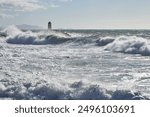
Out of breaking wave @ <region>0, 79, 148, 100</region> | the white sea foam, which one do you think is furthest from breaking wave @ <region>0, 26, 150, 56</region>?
breaking wave @ <region>0, 79, 148, 100</region>

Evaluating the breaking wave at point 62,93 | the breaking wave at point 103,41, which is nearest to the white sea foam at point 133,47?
the breaking wave at point 103,41

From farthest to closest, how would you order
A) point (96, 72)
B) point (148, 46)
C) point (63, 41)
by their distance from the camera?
point (63, 41) < point (148, 46) < point (96, 72)

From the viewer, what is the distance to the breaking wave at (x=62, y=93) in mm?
11453

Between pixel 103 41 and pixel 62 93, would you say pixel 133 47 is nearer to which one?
pixel 103 41

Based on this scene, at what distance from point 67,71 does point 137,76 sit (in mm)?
3048

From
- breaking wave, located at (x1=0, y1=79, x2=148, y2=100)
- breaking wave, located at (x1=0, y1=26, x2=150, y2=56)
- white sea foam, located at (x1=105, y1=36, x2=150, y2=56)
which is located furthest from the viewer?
breaking wave, located at (x1=0, y1=26, x2=150, y2=56)

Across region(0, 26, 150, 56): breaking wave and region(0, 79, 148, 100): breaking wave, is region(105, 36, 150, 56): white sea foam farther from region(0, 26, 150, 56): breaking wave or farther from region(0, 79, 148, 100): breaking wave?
region(0, 79, 148, 100): breaking wave

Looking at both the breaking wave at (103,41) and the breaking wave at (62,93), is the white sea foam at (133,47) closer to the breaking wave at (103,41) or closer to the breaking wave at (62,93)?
the breaking wave at (103,41)

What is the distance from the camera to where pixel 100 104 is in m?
8.75

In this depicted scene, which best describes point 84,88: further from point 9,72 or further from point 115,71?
point 115,71

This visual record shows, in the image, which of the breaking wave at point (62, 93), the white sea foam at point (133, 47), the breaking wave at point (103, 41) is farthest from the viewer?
the breaking wave at point (103, 41)

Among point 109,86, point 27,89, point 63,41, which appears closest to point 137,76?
point 109,86

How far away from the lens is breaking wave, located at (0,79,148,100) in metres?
11.5

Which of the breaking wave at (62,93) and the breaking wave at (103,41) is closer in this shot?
the breaking wave at (62,93)
